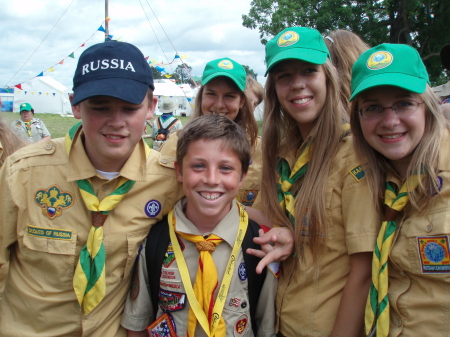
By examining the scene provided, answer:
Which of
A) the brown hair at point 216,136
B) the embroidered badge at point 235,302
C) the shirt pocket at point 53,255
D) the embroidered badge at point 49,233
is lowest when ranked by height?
the embroidered badge at point 235,302

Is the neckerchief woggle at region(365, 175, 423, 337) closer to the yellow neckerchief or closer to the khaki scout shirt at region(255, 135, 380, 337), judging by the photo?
the khaki scout shirt at region(255, 135, 380, 337)

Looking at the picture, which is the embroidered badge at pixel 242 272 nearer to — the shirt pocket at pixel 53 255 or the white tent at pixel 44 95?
the shirt pocket at pixel 53 255

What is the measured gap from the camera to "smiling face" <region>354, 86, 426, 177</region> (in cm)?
181

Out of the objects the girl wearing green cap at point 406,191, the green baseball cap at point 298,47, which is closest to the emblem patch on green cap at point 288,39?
the green baseball cap at point 298,47

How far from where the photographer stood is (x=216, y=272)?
2.00m

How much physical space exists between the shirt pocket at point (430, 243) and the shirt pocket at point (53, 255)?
5.56 feet

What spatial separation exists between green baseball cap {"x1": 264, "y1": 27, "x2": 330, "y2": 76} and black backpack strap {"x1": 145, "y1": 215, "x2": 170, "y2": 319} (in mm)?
1197

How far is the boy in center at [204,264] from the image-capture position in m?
1.97

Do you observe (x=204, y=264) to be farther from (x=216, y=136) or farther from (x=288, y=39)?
(x=288, y=39)

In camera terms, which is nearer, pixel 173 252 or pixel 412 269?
pixel 412 269

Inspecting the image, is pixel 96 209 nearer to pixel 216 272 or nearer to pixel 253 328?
pixel 216 272

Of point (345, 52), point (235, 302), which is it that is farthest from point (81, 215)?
point (345, 52)

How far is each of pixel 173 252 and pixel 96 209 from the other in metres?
0.47

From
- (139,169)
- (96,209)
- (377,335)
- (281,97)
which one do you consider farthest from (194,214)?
(377,335)
